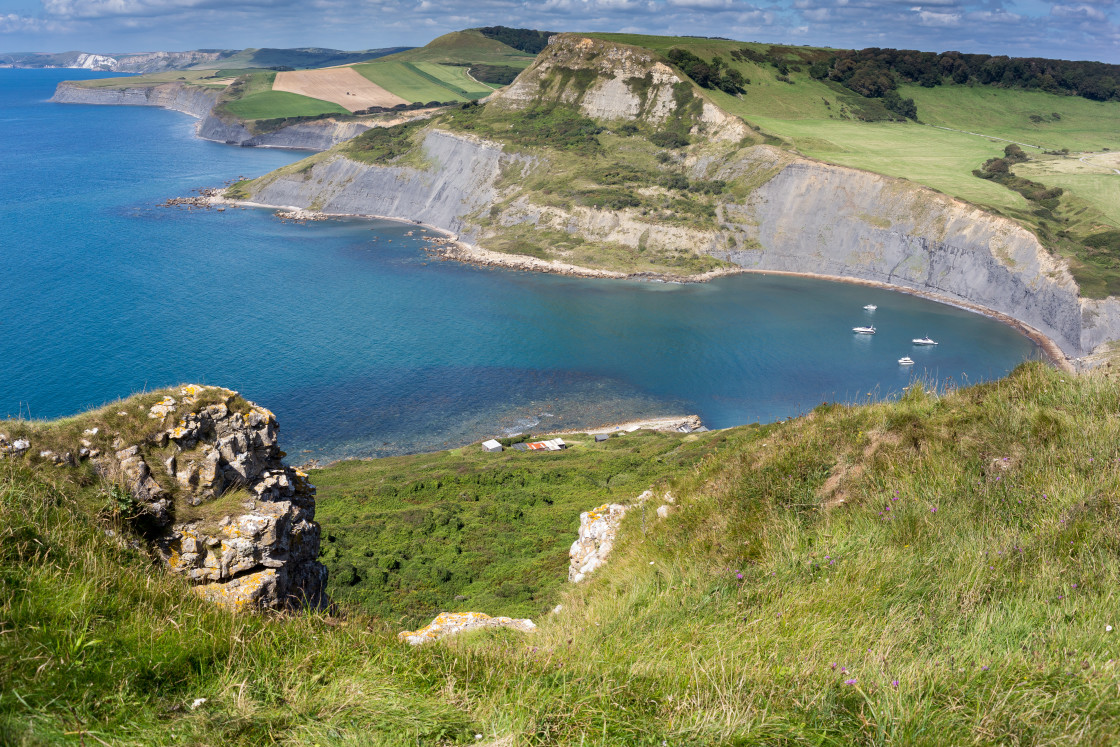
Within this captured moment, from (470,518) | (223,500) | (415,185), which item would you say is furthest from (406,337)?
(415,185)

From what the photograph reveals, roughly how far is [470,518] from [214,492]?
18638 mm

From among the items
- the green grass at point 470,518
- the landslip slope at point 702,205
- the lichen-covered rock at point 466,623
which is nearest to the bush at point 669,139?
the landslip slope at point 702,205

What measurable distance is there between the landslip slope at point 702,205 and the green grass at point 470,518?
61229 millimetres

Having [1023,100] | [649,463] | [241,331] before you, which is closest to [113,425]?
[649,463]

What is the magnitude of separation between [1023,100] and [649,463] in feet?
552

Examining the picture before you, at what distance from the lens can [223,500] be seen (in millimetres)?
12617

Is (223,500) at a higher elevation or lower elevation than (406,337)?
higher

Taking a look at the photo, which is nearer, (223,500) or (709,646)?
(709,646)

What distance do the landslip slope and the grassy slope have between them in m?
84.2

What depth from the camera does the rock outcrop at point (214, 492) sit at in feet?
37.1

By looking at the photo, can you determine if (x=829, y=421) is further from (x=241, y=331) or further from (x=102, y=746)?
(x=241, y=331)

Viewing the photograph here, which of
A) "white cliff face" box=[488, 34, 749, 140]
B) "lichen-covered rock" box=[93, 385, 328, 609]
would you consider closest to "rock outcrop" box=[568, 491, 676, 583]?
"lichen-covered rock" box=[93, 385, 328, 609]

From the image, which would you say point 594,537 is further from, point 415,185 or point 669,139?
point 415,185

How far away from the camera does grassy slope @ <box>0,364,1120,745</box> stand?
443 cm
